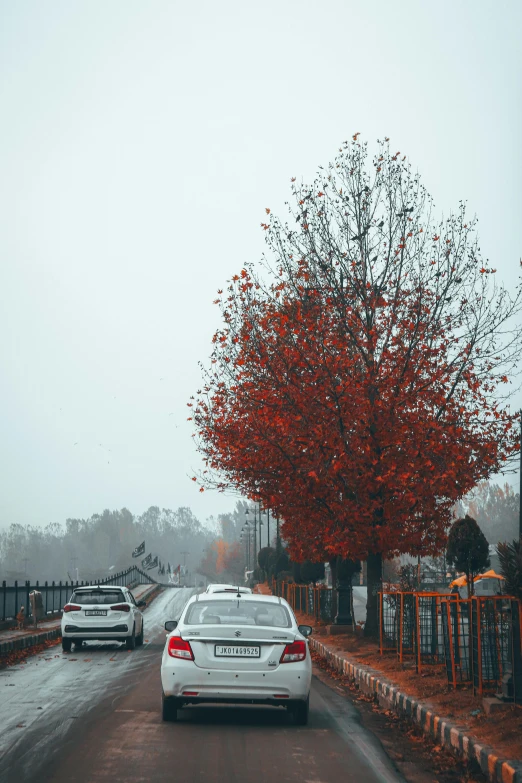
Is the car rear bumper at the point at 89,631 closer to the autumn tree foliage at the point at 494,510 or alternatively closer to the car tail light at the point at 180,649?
the car tail light at the point at 180,649

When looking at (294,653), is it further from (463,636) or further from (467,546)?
(467,546)

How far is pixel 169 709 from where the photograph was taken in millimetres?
10508

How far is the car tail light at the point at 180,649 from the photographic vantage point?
34.2 feet

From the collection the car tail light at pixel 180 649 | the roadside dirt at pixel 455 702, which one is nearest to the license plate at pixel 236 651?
the car tail light at pixel 180 649

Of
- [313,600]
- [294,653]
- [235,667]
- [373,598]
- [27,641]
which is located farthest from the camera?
[313,600]

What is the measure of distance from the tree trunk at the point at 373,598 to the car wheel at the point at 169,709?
12.1 meters

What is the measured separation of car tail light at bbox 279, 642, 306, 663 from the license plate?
11.6 inches

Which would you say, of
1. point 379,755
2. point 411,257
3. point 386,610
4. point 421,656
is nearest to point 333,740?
point 379,755

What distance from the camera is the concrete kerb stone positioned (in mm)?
7385

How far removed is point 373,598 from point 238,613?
12.3 metres

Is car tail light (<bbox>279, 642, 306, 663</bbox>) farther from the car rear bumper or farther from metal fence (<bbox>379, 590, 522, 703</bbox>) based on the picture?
the car rear bumper

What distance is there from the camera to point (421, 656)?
15.4m

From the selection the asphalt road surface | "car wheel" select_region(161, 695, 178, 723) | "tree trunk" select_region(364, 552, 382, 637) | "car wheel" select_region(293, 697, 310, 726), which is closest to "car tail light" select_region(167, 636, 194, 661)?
"car wheel" select_region(161, 695, 178, 723)

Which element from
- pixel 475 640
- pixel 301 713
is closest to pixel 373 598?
pixel 475 640
